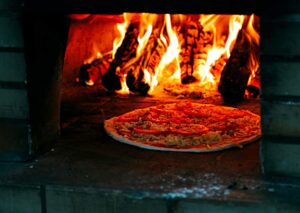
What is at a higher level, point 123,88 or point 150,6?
point 150,6

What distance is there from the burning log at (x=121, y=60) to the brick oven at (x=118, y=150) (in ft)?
2.57

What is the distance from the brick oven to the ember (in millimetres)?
798

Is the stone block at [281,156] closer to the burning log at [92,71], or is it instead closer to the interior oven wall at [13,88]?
the interior oven wall at [13,88]

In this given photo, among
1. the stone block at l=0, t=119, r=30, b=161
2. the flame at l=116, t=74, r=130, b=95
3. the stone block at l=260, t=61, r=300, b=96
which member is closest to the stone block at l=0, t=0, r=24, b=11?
the stone block at l=0, t=119, r=30, b=161

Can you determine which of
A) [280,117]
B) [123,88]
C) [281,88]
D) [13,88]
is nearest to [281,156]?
[280,117]

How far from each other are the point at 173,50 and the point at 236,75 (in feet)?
1.77

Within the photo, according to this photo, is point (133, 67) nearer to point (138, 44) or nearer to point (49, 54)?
point (138, 44)

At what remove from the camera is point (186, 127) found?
2.81m

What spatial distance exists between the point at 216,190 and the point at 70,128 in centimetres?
97

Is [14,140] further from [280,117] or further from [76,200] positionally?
[280,117]

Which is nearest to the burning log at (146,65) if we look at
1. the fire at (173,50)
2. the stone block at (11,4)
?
the fire at (173,50)

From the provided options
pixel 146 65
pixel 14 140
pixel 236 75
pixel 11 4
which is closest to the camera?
pixel 11 4

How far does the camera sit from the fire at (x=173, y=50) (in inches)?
137

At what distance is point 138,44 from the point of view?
11.7ft
